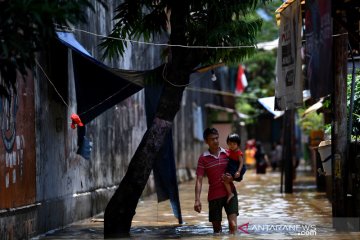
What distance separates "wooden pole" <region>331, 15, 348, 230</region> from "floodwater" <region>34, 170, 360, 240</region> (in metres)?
0.57

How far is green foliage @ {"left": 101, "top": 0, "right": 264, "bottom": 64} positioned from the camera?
10117 millimetres

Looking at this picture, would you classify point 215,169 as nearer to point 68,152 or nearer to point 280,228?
point 280,228

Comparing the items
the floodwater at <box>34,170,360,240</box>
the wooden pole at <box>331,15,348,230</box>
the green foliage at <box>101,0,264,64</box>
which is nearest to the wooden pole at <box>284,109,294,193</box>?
the floodwater at <box>34,170,360,240</box>

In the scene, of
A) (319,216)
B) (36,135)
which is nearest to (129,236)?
(36,135)

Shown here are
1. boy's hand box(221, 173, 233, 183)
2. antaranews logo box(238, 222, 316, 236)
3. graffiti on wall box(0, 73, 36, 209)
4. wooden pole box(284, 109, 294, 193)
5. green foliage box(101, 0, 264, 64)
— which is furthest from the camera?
wooden pole box(284, 109, 294, 193)

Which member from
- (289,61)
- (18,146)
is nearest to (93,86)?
(18,146)

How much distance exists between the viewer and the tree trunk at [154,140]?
10.2 m

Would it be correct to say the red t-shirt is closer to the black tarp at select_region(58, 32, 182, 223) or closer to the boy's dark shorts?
the boy's dark shorts

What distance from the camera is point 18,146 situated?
9.91 m

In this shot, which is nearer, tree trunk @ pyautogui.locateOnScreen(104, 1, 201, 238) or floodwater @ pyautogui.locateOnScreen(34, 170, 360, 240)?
tree trunk @ pyautogui.locateOnScreen(104, 1, 201, 238)

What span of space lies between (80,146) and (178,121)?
14468 millimetres

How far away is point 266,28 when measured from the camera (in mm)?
38438

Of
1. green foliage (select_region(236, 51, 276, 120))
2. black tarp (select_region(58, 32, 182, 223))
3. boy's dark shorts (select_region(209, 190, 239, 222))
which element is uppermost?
green foliage (select_region(236, 51, 276, 120))

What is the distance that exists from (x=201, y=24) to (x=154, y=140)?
1.85 m
